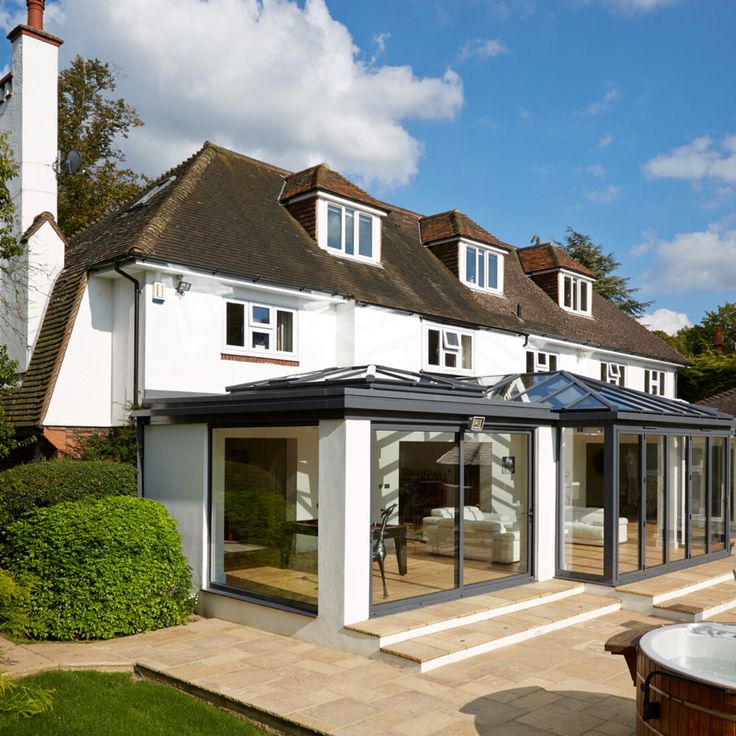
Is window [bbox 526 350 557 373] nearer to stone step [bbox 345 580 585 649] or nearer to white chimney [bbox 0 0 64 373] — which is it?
stone step [bbox 345 580 585 649]

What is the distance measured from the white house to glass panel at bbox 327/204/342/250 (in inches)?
1.5

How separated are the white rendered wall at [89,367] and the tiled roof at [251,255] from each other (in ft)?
0.77

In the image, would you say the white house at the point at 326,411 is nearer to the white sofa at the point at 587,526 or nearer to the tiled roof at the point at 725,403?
the white sofa at the point at 587,526

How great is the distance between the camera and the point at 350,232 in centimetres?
1778

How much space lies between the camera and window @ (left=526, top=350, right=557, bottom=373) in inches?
822

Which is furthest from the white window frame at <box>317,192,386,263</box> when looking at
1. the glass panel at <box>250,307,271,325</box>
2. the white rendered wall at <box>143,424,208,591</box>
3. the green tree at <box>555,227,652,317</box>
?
the green tree at <box>555,227,652,317</box>

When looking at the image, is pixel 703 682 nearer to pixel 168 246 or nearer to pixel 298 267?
pixel 168 246

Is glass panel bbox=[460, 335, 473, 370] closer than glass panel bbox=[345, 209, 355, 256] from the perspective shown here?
No

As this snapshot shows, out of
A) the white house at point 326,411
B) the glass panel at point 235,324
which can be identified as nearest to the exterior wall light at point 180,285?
the white house at point 326,411

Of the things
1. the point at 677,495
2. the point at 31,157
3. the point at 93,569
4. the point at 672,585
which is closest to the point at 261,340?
the point at 31,157

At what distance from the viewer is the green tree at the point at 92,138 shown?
2334 centimetres

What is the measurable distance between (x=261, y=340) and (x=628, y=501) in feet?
23.8

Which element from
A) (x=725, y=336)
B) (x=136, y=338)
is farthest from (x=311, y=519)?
(x=725, y=336)

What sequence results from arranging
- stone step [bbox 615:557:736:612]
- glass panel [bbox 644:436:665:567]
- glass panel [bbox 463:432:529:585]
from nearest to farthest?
glass panel [bbox 463:432:529:585] < stone step [bbox 615:557:736:612] < glass panel [bbox 644:436:665:567]
